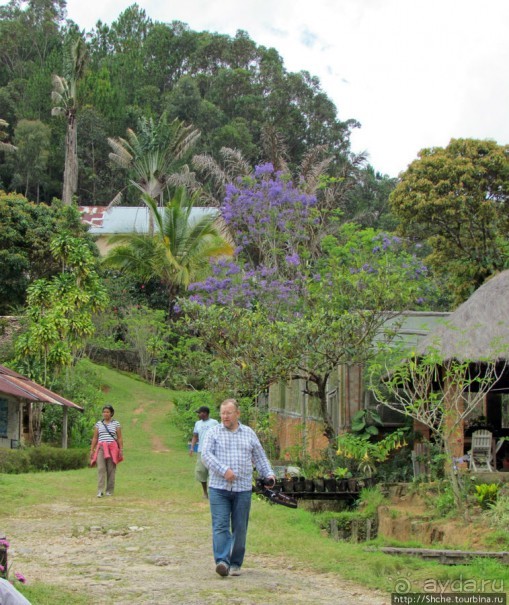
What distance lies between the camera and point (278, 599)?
7.02 metres

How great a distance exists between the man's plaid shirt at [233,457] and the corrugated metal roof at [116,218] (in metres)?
38.9

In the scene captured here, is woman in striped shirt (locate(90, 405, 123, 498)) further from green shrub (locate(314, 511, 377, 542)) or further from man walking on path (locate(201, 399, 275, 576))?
man walking on path (locate(201, 399, 275, 576))

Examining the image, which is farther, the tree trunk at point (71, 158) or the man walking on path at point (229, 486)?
the tree trunk at point (71, 158)

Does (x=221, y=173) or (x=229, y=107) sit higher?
(x=229, y=107)

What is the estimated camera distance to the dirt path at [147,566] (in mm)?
7125

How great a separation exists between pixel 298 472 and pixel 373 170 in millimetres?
48879

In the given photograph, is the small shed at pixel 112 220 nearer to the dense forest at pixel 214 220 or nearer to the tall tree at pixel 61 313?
the dense forest at pixel 214 220

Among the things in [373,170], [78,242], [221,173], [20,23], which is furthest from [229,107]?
[78,242]

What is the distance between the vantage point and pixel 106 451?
14.3 meters

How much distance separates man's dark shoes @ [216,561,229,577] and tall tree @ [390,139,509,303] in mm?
20436

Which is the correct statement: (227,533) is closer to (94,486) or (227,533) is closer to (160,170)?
(94,486)

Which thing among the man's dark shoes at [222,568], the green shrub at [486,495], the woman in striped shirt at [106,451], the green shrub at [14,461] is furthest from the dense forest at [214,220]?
the man's dark shoes at [222,568]

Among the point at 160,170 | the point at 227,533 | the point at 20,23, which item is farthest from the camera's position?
the point at 20,23

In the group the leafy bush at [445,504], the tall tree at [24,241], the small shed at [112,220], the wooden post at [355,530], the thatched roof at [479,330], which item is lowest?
the wooden post at [355,530]
